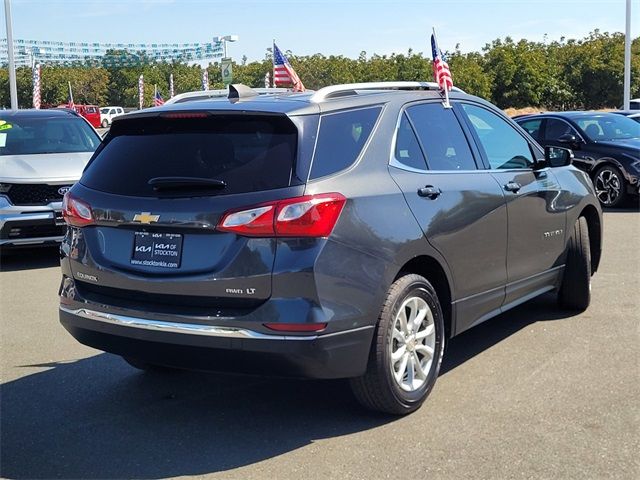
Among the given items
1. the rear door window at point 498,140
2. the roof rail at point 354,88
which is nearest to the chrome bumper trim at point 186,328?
the roof rail at point 354,88

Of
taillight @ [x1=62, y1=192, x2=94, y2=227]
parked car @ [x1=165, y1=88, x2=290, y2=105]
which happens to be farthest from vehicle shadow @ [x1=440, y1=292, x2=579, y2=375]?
taillight @ [x1=62, y1=192, x2=94, y2=227]

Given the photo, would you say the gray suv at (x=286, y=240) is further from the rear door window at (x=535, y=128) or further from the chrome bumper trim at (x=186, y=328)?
the rear door window at (x=535, y=128)

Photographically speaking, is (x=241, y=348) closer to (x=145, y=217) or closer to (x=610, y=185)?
(x=145, y=217)

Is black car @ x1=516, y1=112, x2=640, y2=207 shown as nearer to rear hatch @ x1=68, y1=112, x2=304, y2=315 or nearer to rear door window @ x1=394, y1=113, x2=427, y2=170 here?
rear door window @ x1=394, y1=113, x2=427, y2=170

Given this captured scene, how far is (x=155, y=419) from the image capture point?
434 cm

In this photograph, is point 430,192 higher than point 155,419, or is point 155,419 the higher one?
point 430,192

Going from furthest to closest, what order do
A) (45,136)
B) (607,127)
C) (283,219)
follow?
(607,127) < (45,136) < (283,219)

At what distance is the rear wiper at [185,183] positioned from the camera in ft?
12.4

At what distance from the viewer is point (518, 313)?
254 inches

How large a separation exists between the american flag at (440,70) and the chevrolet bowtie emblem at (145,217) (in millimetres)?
2263

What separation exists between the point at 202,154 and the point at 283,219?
0.63 meters

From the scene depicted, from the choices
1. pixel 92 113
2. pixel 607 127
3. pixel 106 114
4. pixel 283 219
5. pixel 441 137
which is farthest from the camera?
pixel 106 114

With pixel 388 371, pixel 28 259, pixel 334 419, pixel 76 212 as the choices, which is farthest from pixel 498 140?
pixel 28 259

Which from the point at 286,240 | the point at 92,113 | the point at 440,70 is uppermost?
the point at 92,113
